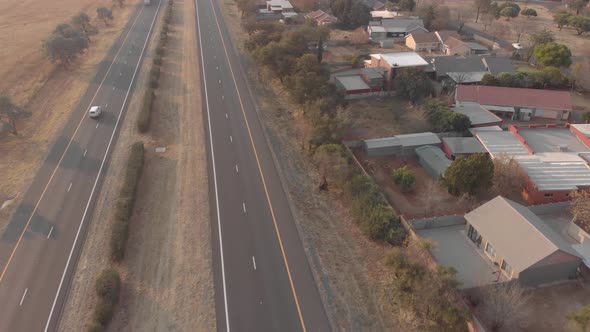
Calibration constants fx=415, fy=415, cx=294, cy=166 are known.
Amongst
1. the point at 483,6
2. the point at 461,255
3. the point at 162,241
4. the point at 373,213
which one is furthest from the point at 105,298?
the point at 483,6

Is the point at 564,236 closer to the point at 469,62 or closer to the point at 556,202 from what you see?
the point at 556,202

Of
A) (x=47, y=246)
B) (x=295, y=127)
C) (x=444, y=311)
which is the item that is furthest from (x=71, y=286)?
(x=295, y=127)

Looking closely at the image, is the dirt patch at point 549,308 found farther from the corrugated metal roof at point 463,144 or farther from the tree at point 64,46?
the tree at point 64,46

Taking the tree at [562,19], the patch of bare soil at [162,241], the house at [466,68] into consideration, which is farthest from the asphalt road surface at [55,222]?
the tree at [562,19]

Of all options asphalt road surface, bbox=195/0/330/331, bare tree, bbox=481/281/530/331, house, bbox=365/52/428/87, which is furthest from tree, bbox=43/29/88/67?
bare tree, bbox=481/281/530/331

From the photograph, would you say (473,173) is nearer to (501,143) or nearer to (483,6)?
(501,143)

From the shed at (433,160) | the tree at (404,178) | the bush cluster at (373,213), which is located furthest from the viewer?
the shed at (433,160)
